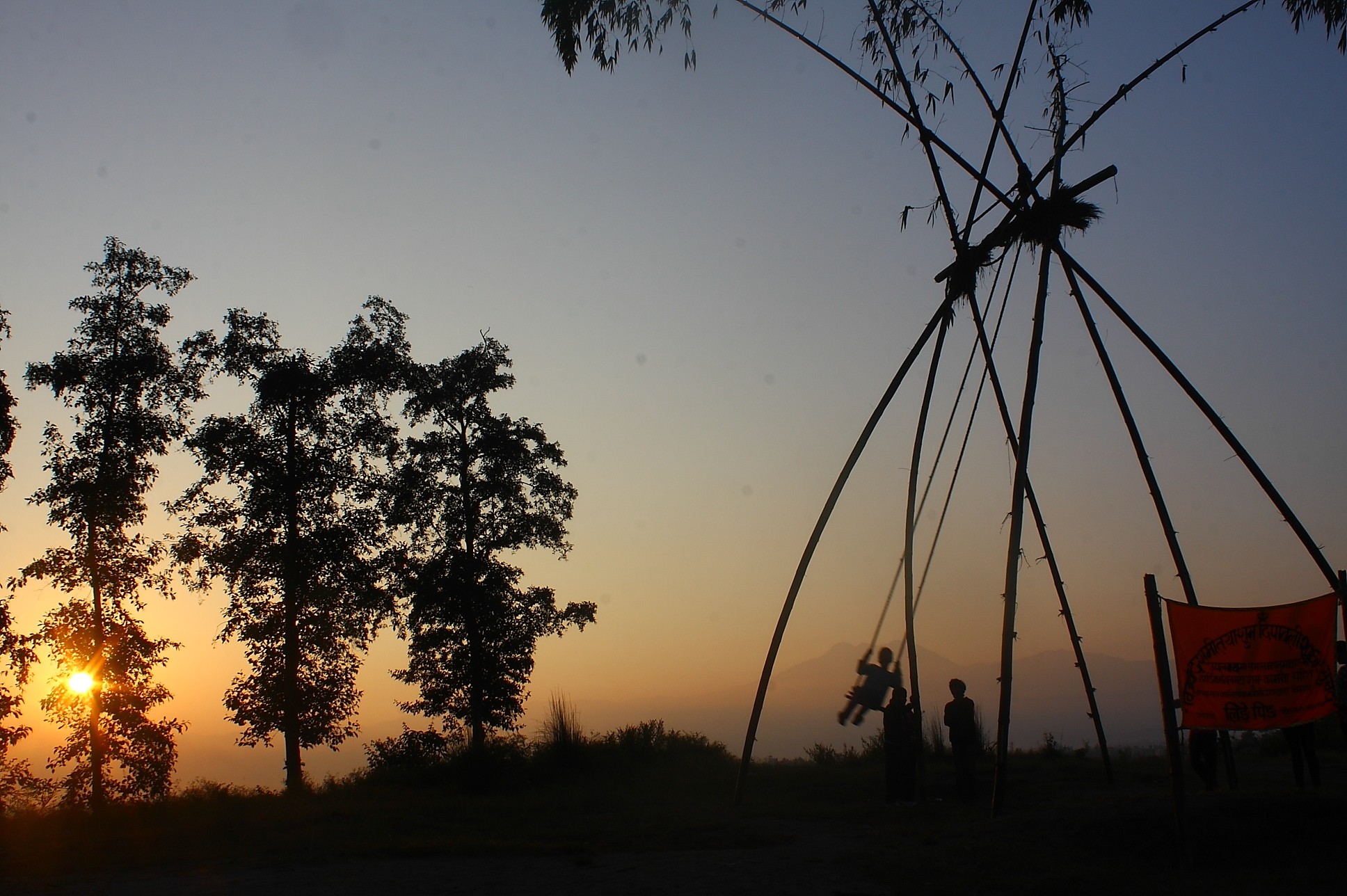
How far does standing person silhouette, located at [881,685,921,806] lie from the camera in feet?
41.4

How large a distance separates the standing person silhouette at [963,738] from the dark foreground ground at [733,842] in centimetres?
38

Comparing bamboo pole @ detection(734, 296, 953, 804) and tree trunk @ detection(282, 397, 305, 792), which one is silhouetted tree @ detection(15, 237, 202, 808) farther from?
bamboo pole @ detection(734, 296, 953, 804)

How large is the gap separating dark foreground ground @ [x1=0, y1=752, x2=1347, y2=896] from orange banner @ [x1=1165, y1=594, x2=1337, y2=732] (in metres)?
0.75

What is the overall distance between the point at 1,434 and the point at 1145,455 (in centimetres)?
1749

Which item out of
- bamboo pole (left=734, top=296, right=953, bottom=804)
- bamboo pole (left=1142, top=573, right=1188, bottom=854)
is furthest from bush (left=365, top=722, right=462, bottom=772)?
bamboo pole (left=1142, top=573, right=1188, bottom=854)

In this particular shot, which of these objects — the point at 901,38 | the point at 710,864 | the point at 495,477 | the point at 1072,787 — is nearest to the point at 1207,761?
the point at 1072,787

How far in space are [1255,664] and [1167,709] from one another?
114cm

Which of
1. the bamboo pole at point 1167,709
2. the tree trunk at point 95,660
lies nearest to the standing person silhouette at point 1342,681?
the bamboo pole at point 1167,709

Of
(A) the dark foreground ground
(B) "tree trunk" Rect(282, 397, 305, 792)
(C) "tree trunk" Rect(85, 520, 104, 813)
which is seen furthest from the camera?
(B) "tree trunk" Rect(282, 397, 305, 792)

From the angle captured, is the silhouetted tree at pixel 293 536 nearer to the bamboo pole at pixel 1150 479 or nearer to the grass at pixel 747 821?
the grass at pixel 747 821

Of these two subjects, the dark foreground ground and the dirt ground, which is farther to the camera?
the dirt ground

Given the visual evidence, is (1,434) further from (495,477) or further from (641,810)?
(641,810)

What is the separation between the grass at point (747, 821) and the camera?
7703mm

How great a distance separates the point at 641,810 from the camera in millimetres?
13062
